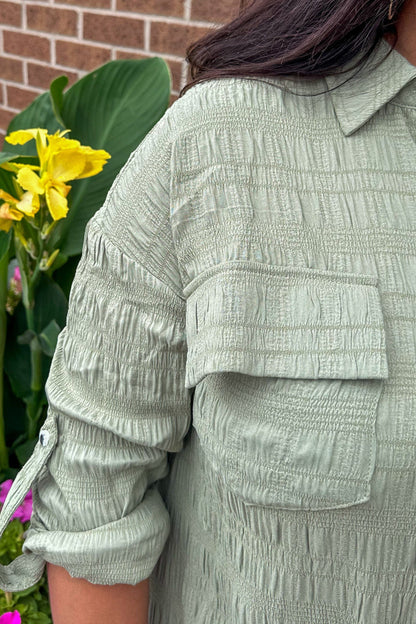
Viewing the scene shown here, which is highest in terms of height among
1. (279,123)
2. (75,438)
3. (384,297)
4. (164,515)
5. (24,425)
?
(279,123)

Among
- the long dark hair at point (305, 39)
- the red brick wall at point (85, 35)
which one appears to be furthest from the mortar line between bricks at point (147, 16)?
the long dark hair at point (305, 39)

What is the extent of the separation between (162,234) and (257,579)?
350 mm

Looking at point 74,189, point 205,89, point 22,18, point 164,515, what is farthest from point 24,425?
point 22,18

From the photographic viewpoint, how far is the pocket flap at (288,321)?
595 millimetres

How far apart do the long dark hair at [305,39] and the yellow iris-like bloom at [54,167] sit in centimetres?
46

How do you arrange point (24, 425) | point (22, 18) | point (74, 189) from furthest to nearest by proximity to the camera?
point (22, 18)
point (24, 425)
point (74, 189)

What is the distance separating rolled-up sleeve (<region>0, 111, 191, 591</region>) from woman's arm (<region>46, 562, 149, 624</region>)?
0.02 metres

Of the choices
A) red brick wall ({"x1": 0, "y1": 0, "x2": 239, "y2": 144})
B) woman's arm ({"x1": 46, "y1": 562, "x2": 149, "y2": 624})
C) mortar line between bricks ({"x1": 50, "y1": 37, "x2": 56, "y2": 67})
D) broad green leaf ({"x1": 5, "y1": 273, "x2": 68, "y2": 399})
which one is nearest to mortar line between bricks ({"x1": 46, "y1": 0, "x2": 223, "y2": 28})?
red brick wall ({"x1": 0, "y1": 0, "x2": 239, "y2": 144})

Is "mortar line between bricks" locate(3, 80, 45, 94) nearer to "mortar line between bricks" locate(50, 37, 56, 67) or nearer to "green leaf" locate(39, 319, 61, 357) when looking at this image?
"mortar line between bricks" locate(50, 37, 56, 67)

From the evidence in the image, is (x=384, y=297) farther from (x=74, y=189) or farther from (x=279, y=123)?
(x=74, y=189)

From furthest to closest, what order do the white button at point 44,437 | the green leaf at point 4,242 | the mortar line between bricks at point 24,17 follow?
the mortar line between bricks at point 24,17 → the green leaf at point 4,242 → the white button at point 44,437

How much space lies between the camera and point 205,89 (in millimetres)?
655

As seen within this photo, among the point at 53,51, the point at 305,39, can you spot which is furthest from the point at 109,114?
the point at 53,51

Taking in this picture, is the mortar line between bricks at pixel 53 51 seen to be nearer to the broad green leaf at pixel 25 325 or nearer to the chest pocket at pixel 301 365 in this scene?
the broad green leaf at pixel 25 325
